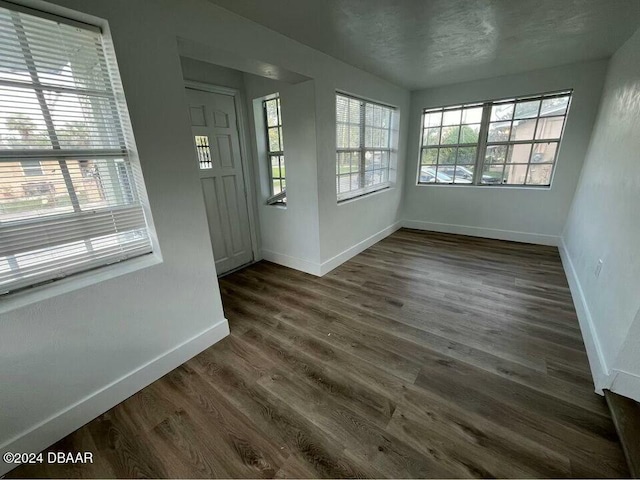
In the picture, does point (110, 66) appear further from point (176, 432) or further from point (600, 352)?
point (600, 352)

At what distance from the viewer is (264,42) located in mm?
1970

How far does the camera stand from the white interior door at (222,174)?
8.85 ft

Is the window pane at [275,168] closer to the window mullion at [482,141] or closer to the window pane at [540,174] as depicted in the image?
the window mullion at [482,141]

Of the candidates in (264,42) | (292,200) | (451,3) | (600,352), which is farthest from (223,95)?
(600,352)

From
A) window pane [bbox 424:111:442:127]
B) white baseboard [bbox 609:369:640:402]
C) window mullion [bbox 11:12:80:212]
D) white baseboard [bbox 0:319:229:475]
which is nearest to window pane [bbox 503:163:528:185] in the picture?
window pane [bbox 424:111:442:127]

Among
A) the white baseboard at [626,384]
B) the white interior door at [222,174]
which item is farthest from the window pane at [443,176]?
the white baseboard at [626,384]

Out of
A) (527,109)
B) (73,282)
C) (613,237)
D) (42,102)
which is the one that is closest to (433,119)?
(527,109)

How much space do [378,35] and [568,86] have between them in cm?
282

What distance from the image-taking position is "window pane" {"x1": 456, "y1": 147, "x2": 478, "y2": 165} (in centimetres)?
409

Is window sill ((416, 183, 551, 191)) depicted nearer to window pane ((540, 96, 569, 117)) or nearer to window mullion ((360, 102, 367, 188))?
window pane ((540, 96, 569, 117))

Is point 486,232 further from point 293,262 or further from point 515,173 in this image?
point 293,262

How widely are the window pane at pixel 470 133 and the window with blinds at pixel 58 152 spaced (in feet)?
14.4

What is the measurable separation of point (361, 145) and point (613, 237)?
8.53 feet

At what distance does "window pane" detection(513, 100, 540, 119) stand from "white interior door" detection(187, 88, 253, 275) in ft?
12.7
